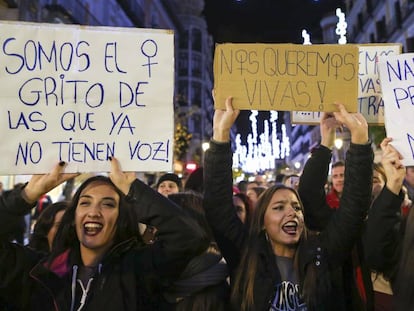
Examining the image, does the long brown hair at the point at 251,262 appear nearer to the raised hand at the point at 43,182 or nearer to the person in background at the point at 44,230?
the raised hand at the point at 43,182

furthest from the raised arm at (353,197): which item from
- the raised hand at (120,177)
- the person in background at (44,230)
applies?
the person in background at (44,230)

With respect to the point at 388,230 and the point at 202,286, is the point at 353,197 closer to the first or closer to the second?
the point at 388,230

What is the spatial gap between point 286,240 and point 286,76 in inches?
39.1

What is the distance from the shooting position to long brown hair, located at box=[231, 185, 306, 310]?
2.38 meters

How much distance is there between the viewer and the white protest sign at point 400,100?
2578 mm

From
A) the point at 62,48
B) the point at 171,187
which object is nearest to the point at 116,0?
the point at 171,187

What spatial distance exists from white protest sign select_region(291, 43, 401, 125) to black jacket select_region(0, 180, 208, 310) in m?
1.59

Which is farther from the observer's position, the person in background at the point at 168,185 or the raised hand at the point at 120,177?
the person in background at the point at 168,185

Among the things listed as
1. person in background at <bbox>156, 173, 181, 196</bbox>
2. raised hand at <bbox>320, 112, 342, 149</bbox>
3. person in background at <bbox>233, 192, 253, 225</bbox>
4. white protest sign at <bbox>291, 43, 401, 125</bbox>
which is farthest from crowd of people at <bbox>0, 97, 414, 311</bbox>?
person in background at <bbox>156, 173, 181, 196</bbox>

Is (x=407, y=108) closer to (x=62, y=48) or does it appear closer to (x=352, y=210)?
(x=352, y=210)

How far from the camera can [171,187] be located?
5297 mm

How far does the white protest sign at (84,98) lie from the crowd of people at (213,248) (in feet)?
0.41

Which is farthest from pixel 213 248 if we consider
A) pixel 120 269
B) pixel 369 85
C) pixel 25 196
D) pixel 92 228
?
pixel 369 85

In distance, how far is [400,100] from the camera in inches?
105
